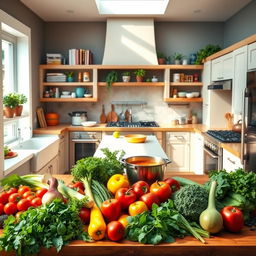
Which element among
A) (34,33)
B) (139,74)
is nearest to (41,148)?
(34,33)

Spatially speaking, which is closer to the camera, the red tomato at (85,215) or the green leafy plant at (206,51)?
the red tomato at (85,215)

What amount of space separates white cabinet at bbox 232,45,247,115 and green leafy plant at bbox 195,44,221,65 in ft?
5.24

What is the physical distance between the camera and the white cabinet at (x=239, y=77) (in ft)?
13.2

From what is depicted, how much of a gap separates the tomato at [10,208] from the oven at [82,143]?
167 inches

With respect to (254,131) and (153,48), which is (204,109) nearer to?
(153,48)

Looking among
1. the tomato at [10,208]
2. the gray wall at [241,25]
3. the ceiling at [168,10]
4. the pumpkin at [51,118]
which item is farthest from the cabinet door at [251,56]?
the pumpkin at [51,118]

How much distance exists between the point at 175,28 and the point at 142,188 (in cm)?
527

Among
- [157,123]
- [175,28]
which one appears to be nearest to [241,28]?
[175,28]

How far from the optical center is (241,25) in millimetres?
5320

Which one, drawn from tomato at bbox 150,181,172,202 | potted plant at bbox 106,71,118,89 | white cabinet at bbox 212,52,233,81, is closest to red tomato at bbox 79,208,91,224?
tomato at bbox 150,181,172,202

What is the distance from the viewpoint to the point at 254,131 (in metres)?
3.17

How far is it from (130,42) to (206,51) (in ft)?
4.52

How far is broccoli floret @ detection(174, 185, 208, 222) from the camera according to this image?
142 cm

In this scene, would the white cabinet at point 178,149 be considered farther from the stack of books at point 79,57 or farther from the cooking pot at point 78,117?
the stack of books at point 79,57
